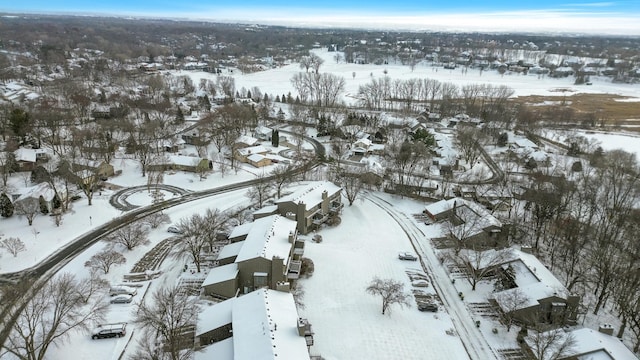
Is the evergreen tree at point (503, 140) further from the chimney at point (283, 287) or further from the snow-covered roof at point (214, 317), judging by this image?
the snow-covered roof at point (214, 317)

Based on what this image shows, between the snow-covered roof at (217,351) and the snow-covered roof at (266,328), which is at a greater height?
the snow-covered roof at (266,328)

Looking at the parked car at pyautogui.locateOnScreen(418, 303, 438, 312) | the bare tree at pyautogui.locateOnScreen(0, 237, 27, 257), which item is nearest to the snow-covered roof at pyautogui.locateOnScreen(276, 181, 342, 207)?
the parked car at pyautogui.locateOnScreen(418, 303, 438, 312)

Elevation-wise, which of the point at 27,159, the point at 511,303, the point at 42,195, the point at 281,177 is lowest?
the point at 511,303

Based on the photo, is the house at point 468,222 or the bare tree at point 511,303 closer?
the bare tree at point 511,303

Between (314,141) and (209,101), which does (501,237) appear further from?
(209,101)

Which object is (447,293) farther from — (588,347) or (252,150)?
(252,150)

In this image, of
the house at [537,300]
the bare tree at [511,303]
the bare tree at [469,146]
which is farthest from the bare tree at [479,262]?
the bare tree at [469,146]

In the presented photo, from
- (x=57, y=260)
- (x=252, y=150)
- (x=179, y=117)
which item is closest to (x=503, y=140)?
(x=252, y=150)
